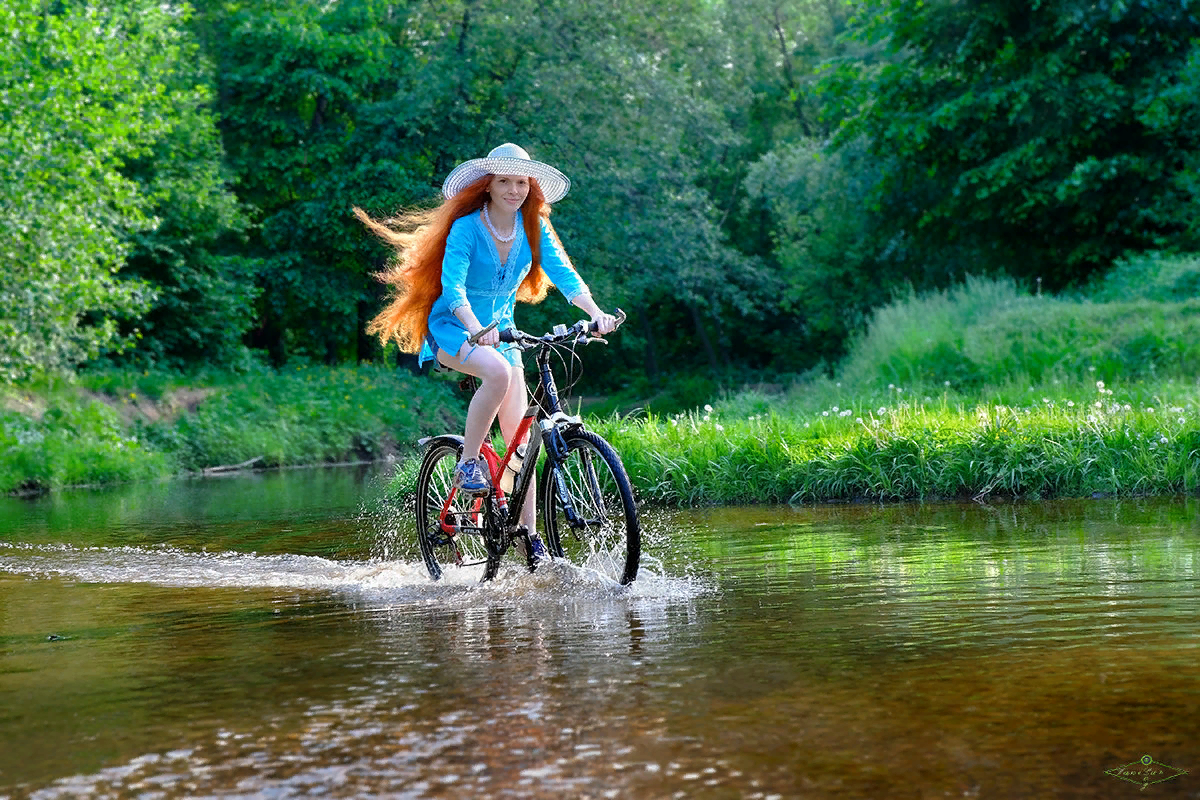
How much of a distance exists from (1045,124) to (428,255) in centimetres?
1945

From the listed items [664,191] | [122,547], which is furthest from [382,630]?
[664,191]

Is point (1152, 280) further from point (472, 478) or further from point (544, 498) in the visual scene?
point (472, 478)

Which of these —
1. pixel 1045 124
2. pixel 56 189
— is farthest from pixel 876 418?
pixel 56 189

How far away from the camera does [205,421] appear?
85.9 feet

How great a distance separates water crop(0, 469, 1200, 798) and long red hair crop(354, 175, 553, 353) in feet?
4.47

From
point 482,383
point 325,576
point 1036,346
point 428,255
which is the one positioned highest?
point 1036,346

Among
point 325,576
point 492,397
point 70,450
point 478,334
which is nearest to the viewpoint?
point 478,334

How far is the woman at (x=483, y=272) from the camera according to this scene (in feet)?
22.2

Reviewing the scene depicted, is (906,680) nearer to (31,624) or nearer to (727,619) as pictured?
(727,619)

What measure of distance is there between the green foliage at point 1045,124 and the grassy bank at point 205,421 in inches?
456

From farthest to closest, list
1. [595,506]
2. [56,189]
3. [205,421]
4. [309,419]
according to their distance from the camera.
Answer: [309,419], [205,421], [56,189], [595,506]

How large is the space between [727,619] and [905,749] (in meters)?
2.05

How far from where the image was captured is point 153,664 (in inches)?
193

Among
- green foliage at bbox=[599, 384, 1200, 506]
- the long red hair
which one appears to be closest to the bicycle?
the long red hair
